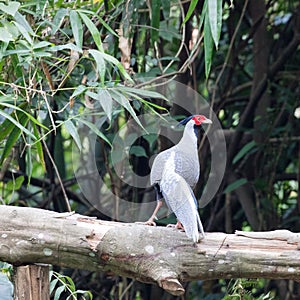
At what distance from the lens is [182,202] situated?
5.55ft

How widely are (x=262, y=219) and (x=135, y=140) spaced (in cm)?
77

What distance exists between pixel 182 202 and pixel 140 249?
0.16 metres

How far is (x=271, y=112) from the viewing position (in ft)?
10.9

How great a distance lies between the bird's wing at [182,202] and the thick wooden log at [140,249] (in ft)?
0.08

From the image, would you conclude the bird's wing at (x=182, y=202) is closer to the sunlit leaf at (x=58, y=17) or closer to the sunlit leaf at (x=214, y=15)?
the sunlit leaf at (x=214, y=15)

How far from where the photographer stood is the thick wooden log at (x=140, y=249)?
1587mm

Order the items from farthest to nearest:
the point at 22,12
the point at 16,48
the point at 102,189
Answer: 1. the point at 102,189
2. the point at 22,12
3. the point at 16,48

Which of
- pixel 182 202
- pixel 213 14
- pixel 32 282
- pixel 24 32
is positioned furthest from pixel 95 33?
pixel 32 282

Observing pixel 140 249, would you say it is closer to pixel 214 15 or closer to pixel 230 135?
pixel 214 15

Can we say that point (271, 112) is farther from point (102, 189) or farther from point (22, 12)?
point (22, 12)

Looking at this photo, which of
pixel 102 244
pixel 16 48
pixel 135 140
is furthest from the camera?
pixel 135 140

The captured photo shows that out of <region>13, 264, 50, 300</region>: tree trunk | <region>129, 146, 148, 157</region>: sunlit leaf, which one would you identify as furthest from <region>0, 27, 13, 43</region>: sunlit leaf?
<region>129, 146, 148, 157</region>: sunlit leaf

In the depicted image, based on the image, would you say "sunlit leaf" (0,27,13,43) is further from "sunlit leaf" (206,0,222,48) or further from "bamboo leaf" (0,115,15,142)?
"sunlit leaf" (206,0,222,48)

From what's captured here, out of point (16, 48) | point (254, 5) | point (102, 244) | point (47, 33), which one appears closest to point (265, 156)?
point (254, 5)
